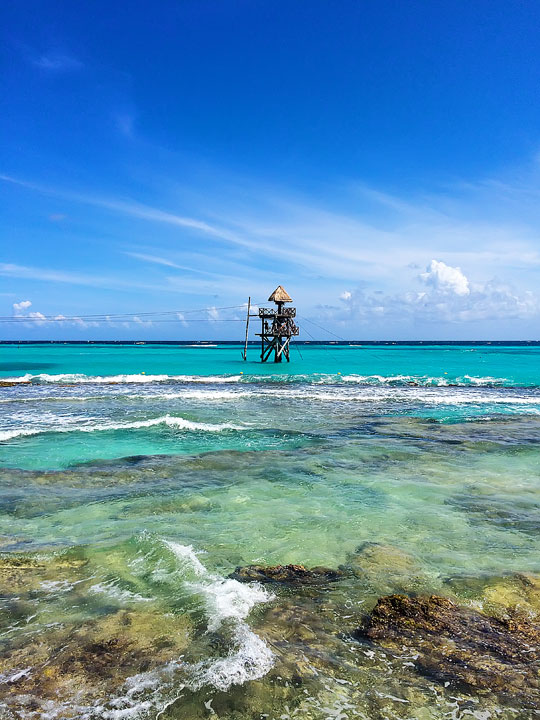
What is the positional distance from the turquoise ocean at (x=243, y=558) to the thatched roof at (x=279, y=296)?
104 feet

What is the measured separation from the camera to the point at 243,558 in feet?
23.1

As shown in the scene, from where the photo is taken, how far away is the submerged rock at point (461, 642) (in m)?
4.17

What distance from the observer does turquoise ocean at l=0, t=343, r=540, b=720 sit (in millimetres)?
4078

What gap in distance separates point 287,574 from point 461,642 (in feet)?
7.84

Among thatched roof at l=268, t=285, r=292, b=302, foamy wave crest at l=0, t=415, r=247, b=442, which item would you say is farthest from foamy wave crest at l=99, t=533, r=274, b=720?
thatched roof at l=268, t=285, r=292, b=302

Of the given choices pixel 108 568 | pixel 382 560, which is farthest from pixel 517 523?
pixel 108 568

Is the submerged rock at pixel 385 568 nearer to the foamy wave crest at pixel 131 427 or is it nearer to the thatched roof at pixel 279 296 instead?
the foamy wave crest at pixel 131 427

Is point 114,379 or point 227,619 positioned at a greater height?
point 227,619

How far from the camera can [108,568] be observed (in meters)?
6.61

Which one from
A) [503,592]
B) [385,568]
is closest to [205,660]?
[385,568]

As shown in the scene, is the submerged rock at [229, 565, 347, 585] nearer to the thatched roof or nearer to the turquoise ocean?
the turquoise ocean

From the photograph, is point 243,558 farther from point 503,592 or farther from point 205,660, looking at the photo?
point 503,592

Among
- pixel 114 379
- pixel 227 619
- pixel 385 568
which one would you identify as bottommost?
pixel 114 379

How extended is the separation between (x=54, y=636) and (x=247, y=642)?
6.62 ft
